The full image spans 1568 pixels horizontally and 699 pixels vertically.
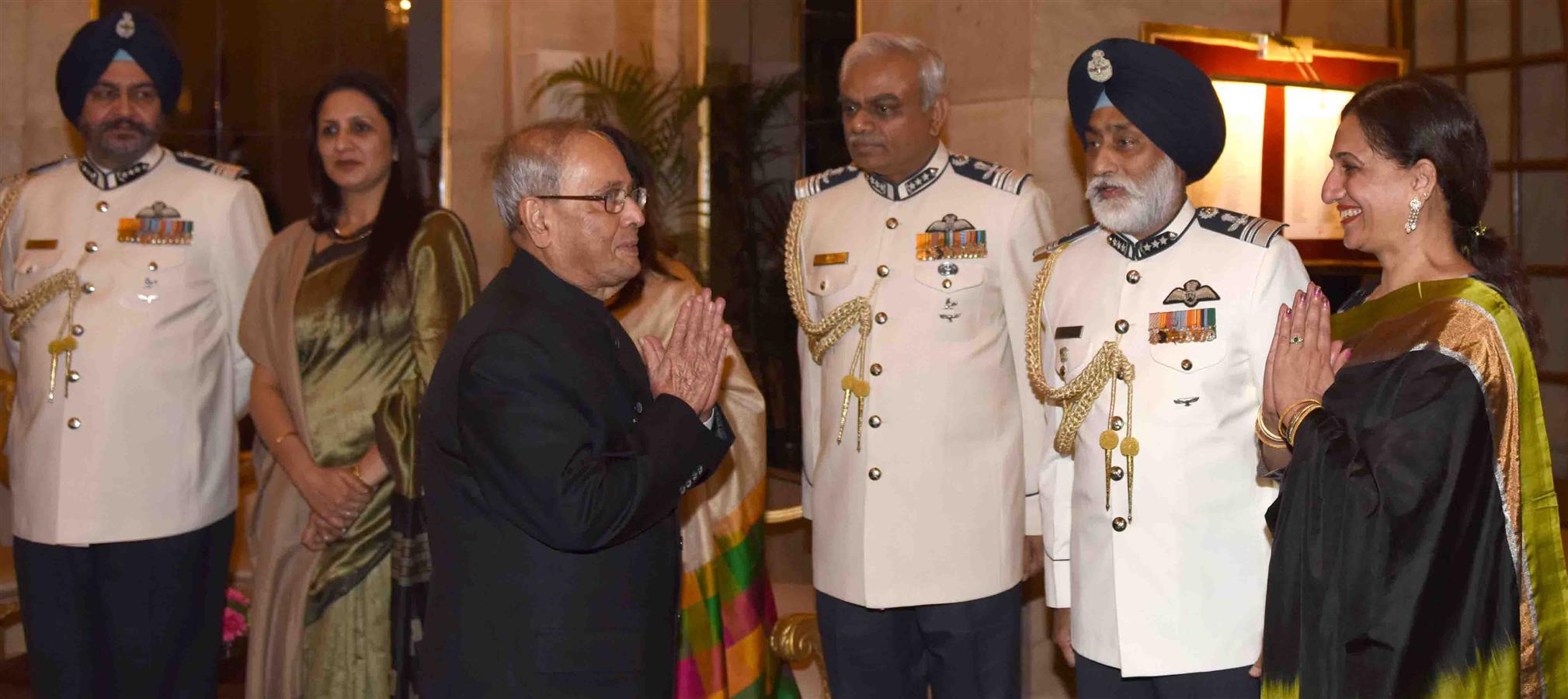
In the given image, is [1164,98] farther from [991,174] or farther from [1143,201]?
[991,174]

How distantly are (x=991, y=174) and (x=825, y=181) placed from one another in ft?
1.50

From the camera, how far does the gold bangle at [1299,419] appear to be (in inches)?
97.6

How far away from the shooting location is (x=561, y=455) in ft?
7.29

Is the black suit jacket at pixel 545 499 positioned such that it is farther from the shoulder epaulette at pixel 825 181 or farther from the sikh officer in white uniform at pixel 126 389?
the sikh officer in white uniform at pixel 126 389

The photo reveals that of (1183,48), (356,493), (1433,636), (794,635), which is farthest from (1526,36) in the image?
(356,493)

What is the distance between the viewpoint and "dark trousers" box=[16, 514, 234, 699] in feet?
12.0

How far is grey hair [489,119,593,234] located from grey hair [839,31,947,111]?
105 cm

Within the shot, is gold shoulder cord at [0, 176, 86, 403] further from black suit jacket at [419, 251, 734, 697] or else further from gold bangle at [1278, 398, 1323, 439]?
gold bangle at [1278, 398, 1323, 439]

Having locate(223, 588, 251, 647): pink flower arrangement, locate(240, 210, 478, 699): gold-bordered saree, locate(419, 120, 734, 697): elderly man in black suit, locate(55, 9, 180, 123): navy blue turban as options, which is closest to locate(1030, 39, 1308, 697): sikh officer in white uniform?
locate(419, 120, 734, 697): elderly man in black suit

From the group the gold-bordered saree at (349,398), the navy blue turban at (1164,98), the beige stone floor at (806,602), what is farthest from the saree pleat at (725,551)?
the navy blue turban at (1164,98)

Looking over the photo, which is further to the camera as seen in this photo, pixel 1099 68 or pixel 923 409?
pixel 923 409

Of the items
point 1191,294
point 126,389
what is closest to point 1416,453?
point 1191,294

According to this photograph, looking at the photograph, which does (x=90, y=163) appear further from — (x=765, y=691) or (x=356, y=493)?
(x=765, y=691)

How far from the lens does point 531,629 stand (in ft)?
7.56
